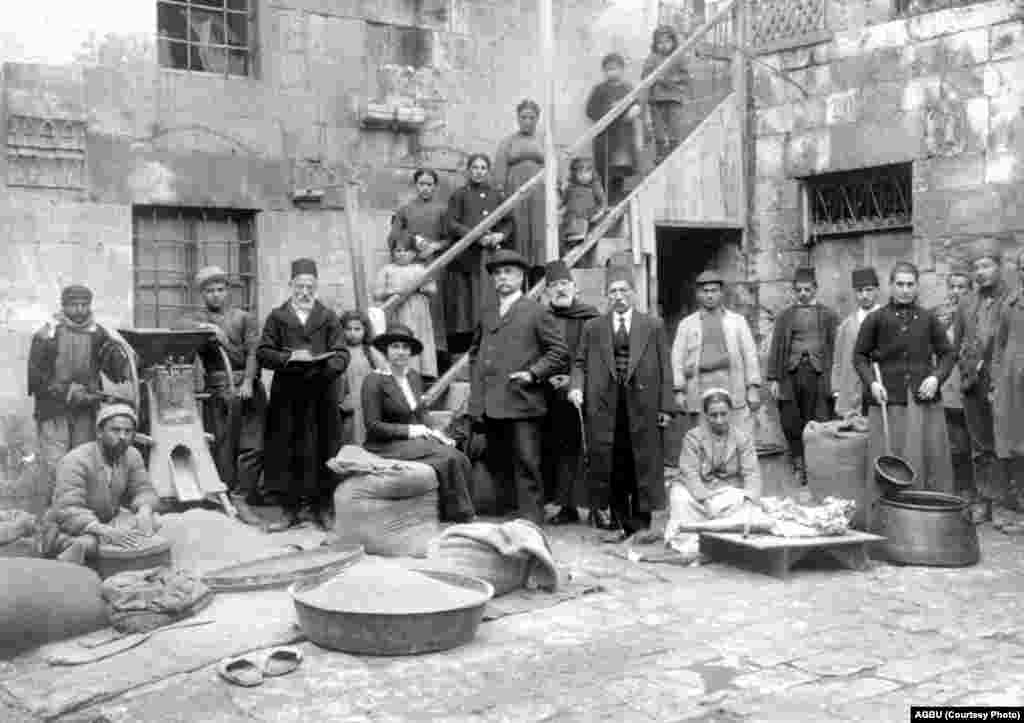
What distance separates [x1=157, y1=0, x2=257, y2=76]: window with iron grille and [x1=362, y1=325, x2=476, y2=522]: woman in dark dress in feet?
13.9

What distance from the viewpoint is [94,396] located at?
8195 millimetres

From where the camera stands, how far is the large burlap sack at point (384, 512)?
296 inches

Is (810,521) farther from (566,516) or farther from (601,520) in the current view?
(566,516)

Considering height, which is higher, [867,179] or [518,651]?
[867,179]

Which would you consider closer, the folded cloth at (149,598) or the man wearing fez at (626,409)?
the folded cloth at (149,598)

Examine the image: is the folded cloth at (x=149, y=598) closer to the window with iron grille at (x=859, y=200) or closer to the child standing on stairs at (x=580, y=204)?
the child standing on stairs at (x=580, y=204)

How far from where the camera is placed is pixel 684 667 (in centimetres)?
548

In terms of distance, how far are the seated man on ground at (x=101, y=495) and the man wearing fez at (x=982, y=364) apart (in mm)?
5973

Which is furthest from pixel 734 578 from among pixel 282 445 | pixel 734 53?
pixel 734 53

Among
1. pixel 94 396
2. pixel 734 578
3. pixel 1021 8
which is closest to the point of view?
pixel 734 578

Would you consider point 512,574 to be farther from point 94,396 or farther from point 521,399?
point 94,396

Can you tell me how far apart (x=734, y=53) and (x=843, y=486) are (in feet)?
18.3

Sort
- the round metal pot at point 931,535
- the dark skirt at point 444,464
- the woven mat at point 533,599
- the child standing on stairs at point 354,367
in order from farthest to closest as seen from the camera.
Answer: the child standing on stairs at point 354,367 → the dark skirt at point 444,464 → the round metal pot at point 931,535 → the woven mat at point 533,599

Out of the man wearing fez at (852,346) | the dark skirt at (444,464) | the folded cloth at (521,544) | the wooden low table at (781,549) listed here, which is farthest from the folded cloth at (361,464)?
A: the man wearing fez at (852,346)
